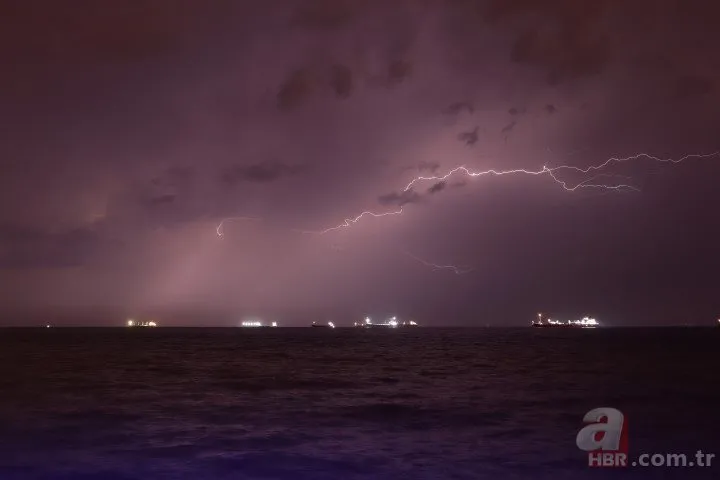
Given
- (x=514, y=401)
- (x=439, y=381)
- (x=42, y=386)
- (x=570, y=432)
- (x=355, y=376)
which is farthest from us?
(x=355, y=376)

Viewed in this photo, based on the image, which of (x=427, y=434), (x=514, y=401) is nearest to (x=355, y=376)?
(x=514, y=401)

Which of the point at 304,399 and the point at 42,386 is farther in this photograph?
the point at 42,386

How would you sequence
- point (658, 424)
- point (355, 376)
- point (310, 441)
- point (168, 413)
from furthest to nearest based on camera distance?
point (355, 376), point (168, 413), point (658, 424), point (310, 441)

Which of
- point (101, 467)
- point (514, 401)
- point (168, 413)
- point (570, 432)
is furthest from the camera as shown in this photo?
point (514, 401)

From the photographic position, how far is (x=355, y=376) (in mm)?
43344

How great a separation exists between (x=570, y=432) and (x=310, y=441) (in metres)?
9.19

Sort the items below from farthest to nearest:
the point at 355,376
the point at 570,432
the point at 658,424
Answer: the point at 355,376, the point at 658,424, the point at 570,432

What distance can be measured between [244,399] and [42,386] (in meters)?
14.0

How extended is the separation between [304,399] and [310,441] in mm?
10765

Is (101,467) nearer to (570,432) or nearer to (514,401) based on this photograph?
(570,432)

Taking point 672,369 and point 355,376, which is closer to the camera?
point 355,376

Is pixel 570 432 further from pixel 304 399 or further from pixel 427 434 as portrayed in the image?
pixel 304 399

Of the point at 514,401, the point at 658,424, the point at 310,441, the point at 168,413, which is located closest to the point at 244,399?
the point at 168,413

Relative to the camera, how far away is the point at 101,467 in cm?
1605
